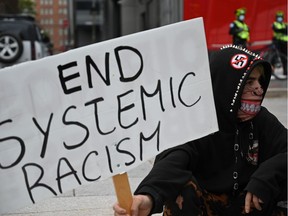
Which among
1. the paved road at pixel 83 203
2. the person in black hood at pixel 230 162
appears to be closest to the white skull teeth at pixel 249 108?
the person in black hood at pixel 230 162

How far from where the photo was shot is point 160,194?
222cm

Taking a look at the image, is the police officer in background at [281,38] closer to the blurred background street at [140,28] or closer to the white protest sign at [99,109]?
the blurred background street at [140,28]

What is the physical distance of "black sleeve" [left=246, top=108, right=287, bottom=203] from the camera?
2.20m

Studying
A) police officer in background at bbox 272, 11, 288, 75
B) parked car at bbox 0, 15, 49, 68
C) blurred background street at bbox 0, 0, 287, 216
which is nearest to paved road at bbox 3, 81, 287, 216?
blurred background street at bbox 0, 0, 287, 216

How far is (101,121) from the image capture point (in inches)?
82.1

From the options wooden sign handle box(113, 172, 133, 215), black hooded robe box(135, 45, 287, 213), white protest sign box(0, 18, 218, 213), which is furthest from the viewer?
black hooded robe box(135, 45, 287, 213)

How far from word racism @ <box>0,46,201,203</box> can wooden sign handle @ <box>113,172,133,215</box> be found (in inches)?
2.1

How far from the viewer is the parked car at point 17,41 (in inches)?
473

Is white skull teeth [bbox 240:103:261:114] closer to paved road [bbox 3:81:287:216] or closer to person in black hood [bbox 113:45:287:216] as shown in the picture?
person in black hood [bbox 113:45:287:216]

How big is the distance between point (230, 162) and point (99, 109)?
2.46 ft

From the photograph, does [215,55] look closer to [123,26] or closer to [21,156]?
[21,156]

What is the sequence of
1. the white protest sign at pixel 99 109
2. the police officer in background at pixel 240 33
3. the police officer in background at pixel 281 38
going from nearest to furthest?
the white protest sign at pixel 99 109 < the police officer in background at pixel 281 38 < the police officer in background at pixel 240 33

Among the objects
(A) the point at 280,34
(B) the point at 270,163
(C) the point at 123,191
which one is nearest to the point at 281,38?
(A) the point at 280,34

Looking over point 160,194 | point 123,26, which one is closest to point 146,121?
point 160,194
